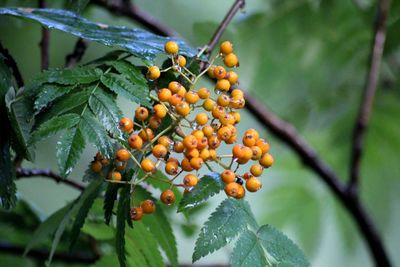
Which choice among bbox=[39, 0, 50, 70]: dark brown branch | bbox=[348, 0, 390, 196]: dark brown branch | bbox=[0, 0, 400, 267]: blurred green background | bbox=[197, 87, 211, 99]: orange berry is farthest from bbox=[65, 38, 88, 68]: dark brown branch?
bbox=[348, 0, 390, 196]: dark brown branch

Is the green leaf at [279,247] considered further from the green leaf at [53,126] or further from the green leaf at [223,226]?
the green leaf at [53,126]

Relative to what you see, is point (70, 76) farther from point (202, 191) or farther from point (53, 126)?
point (202, 191)

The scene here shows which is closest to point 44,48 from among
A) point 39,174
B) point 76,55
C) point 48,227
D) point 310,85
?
point 76,55

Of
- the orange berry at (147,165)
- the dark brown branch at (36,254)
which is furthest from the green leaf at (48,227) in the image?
the dark brown branch at (36,254)

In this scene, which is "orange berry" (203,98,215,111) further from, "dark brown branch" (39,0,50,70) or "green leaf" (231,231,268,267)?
"dark brown branch" (39,0,50,70)

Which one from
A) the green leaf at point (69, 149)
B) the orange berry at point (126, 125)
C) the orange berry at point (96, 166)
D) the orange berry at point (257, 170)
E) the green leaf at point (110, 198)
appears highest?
the orange berry at point (257, 170)
